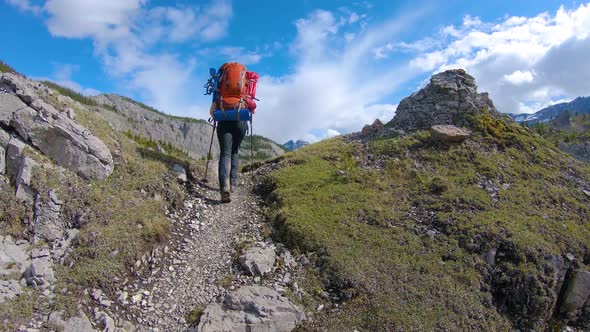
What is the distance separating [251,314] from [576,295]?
29.1 ft

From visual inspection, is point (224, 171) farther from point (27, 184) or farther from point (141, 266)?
point (27, 184)

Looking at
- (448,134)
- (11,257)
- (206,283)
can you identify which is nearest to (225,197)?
(206,283)

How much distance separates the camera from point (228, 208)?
13.0 meters

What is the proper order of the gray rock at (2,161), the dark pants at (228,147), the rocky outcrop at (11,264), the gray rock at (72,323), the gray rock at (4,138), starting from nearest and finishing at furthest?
the gray rock at (72,323) < the rocky outcrop at (11,264) < the gray rock at (2,161) < the gray rock at (4,138) < the dark pants at (228,147)

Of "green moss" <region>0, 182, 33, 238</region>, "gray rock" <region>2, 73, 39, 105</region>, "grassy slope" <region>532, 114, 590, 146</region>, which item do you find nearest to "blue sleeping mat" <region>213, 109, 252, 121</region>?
"gray rock" <region>2, 73, 39, 105</region>

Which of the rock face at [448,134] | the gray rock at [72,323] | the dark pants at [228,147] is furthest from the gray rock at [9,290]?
the rock face at [448,134]

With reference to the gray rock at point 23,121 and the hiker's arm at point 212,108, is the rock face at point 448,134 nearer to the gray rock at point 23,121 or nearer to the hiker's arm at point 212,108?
the hiker's arm at point 212,108

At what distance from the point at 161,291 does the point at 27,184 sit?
4.36 metres

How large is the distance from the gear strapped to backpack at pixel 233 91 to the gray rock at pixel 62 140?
13.5 ft

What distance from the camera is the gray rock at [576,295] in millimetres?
9852

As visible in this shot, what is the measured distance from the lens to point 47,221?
8.84m

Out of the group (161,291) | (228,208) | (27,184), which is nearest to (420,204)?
(228,208)

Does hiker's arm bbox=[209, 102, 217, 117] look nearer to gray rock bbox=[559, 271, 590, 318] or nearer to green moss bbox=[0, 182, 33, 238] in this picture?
green moss bbox=[0, 182, 33, 238]

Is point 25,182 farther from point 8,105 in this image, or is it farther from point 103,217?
point 8,105
